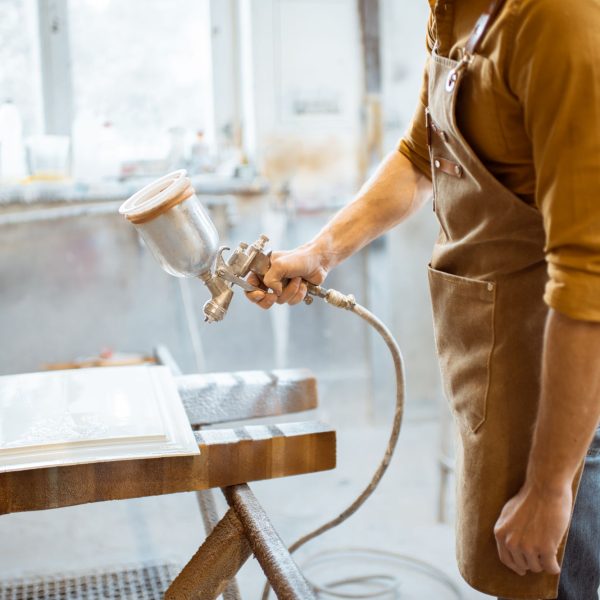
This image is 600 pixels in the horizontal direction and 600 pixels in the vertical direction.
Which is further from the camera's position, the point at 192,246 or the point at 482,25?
the point at 192,246

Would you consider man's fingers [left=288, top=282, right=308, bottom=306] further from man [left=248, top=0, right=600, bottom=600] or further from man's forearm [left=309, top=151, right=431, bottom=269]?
man [left=248, top=0, right=600, bottom=600]

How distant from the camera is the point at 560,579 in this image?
1.07 meters

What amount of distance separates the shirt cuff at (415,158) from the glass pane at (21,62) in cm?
215

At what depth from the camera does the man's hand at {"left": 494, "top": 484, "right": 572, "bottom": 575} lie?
881 mm

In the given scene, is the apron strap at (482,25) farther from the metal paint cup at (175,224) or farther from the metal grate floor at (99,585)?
the metal grate floor at (99,585)

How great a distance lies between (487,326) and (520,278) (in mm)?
75

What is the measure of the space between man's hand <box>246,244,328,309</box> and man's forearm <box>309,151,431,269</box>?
0.10 feet

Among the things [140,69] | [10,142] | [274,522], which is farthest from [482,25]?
[140,69]

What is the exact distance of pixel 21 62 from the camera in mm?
3064

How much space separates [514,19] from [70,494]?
31.0 inches

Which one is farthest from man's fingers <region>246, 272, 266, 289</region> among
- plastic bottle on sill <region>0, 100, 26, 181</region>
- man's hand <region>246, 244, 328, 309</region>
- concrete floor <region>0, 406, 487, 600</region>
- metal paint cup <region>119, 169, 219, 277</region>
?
plastic bottle on sill <region>0, 100, 26, 181</region>

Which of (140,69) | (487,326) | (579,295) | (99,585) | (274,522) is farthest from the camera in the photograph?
(140,69)

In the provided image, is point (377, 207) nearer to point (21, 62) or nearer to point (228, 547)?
point (228, 547)

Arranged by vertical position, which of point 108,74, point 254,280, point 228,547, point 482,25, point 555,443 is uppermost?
point 108,74
